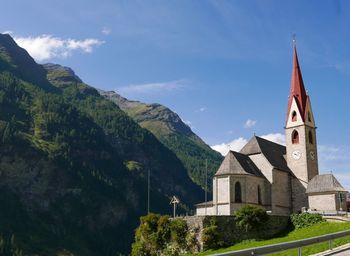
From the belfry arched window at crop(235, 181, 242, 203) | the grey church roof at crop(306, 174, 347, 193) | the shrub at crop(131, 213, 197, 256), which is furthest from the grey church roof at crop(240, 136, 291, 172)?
the shrub at crop(131, 213, 197, 256)

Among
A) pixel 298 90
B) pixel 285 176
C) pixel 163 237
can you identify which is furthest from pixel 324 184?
pixel 163 237

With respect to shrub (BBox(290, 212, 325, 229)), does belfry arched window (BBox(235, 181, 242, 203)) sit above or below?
above

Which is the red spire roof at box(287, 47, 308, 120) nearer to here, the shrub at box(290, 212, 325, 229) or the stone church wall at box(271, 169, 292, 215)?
the stone church wall at box(271, 169, 292, 215)

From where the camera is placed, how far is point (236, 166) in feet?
216

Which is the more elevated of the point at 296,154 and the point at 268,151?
the point at 268,151

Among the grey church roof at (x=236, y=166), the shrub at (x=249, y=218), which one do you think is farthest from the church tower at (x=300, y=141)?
the shrub at (x=249, y=218)

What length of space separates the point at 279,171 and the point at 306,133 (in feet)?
26.8

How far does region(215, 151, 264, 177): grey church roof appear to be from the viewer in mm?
65375

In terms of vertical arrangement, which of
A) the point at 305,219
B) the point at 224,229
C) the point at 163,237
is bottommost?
the point at 163,237

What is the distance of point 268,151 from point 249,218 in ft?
64.1

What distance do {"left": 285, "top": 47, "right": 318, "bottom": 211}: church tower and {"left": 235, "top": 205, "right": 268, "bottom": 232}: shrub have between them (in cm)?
1687

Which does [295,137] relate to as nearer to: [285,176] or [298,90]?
[285,176]

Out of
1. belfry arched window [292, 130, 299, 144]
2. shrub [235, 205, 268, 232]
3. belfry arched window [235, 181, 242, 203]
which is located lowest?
shrub [235, 205, 268, 232]

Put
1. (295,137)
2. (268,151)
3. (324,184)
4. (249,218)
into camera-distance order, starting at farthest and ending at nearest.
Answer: (295,137) < (268,151) < (324,184) < (249,218)
